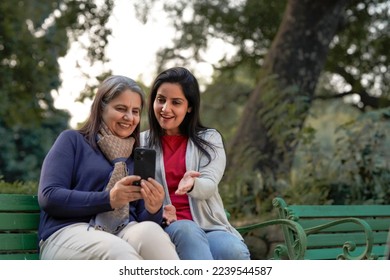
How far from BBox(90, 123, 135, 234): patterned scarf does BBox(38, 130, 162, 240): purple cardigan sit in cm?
3

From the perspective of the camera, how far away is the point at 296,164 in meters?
8.55

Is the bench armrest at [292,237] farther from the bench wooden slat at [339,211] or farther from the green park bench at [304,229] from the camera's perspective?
the bench wooden slat at [339,211]

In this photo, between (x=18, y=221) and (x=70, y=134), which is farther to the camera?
(x=18, y=221)

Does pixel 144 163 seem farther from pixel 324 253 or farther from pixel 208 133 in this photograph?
pixel 324 253

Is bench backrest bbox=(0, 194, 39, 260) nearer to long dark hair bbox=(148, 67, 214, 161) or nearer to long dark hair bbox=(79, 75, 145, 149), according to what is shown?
long dark hair bbox=(79, 75, 145, 149)

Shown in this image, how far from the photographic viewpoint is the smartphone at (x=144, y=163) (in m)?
2.95

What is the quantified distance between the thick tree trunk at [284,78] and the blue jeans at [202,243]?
488cm

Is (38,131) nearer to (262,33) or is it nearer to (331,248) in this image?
(262,33)

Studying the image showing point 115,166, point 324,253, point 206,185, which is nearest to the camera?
point 115,166

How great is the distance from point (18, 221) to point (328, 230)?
216cm

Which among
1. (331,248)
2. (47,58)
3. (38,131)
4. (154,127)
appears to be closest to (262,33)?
(47,58)

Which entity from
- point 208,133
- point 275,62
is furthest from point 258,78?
point 208,133

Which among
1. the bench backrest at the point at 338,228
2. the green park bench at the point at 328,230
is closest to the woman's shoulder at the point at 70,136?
the green park bench at the point at 328,230

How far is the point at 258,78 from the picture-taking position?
32.5ft
